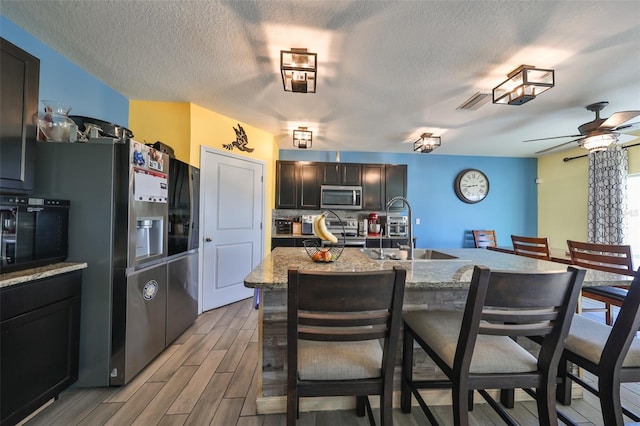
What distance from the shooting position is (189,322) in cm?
242

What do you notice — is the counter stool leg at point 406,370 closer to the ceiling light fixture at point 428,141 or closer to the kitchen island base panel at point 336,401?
the kitchen island base panel at point 336,401

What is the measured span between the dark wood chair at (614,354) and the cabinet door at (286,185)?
140 inches

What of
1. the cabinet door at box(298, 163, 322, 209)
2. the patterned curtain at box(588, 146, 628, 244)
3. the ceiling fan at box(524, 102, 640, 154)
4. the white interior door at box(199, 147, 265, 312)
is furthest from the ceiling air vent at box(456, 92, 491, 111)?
the white interior door at box(199, 147, 265, 312)

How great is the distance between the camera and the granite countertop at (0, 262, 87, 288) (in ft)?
3.89

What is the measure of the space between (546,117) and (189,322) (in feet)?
15.3

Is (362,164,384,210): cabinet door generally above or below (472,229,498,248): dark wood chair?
above

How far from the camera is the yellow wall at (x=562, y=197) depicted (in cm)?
391

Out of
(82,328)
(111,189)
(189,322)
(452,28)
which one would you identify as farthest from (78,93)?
(452,28)

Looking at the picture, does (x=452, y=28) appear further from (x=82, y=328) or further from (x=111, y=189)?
(x=82, y=328)

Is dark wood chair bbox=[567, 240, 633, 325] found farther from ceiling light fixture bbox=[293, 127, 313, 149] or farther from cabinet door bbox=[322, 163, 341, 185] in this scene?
ceiling light fixture bbox=[293, 127, 313, 149]

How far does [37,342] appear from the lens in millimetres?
1332

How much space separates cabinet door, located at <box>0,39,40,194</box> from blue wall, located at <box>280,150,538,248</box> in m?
4.49

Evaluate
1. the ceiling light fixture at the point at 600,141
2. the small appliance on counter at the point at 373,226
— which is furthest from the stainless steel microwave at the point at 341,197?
the ceiling light fixture at the point at 600,141

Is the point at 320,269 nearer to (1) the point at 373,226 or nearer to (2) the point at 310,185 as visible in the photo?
(2) the point at 310,185
